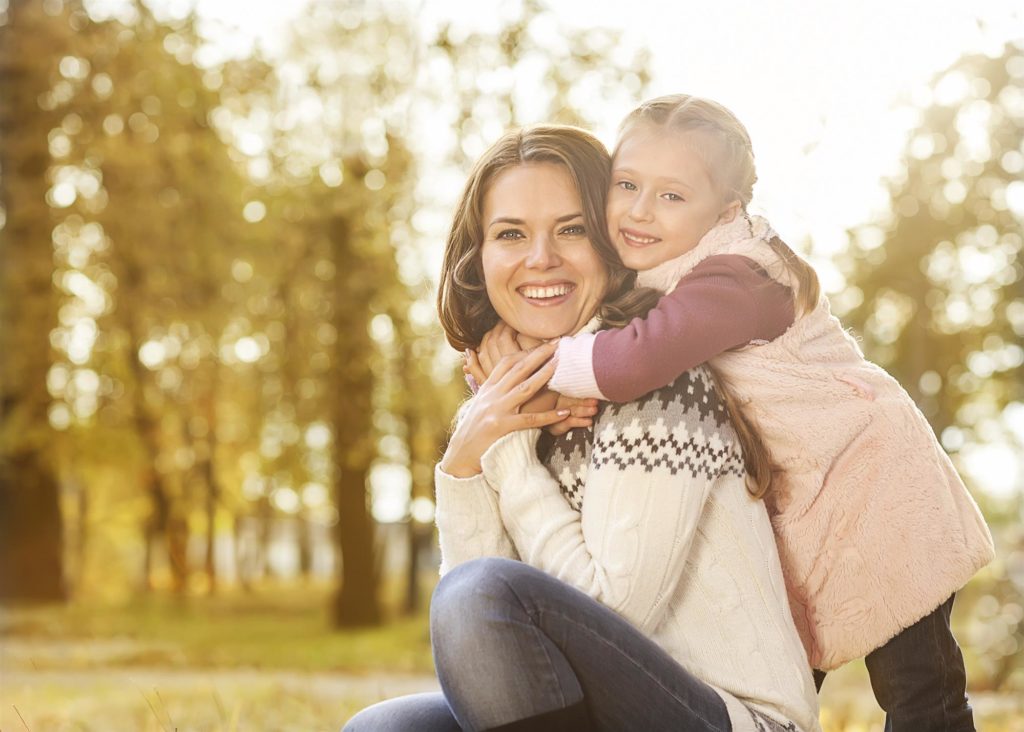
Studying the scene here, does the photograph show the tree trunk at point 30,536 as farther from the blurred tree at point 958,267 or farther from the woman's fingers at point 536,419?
the woman's fingers at point 536,419

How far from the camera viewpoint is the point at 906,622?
304 cm

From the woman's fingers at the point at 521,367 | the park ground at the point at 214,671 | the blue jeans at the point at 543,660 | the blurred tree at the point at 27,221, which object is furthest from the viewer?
the blurred tree at the point at 27,221

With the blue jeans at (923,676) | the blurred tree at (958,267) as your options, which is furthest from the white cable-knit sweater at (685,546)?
the blurred tree at (958,267)

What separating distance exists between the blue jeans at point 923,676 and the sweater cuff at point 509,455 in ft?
3.70

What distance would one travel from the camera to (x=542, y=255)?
3123mm

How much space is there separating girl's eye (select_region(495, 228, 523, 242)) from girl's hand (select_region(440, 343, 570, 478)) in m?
0.34

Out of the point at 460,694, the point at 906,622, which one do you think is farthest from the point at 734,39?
the point at 460,694

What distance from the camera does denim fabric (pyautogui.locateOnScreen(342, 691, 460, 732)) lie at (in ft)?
9.43

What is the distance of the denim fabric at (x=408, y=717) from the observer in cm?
287

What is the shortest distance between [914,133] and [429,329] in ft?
21.1

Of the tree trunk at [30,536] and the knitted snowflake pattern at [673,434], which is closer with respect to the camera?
the knitted snowflake pattern at [673,434]

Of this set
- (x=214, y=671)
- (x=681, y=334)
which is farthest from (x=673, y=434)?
(x=214, y=671)

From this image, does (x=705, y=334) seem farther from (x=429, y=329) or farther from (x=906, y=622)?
(x=429, y=329)

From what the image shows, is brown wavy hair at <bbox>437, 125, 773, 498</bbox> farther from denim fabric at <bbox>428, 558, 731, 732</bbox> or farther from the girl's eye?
denim fabric at <bbox>428, 558, 731, 732</bbox>
